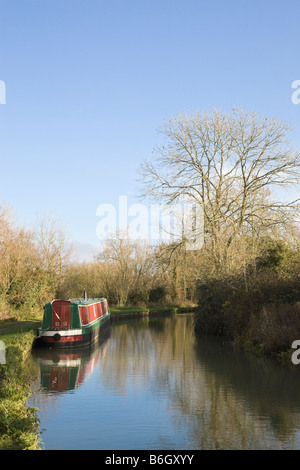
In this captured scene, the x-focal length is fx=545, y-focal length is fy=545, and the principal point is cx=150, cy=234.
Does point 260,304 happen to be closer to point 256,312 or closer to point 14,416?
point 256,312

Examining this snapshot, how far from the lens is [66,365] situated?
656 inches

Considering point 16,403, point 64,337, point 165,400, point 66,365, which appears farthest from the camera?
point 64,337

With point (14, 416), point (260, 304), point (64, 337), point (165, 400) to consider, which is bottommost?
point (165, 400)

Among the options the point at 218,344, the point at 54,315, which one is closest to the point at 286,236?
the point at 218,344

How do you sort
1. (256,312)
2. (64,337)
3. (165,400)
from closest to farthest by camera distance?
(165,400)
(256,312)
(64,337)

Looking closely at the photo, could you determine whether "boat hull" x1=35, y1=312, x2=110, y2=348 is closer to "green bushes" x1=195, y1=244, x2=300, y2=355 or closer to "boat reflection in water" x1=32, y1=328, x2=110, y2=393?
"boat reflection in water" x1=32, y1=328, x2=110, y2=393

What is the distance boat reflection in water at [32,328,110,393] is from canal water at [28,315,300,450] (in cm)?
3

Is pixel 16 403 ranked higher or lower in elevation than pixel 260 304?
lower

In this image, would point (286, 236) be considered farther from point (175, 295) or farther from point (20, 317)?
point (175, 295)

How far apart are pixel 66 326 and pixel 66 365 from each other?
173 inches

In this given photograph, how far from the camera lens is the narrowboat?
65.3 ft

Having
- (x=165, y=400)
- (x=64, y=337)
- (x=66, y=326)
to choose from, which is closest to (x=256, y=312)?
(x=64, y=337)

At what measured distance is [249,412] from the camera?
34.2 feet
